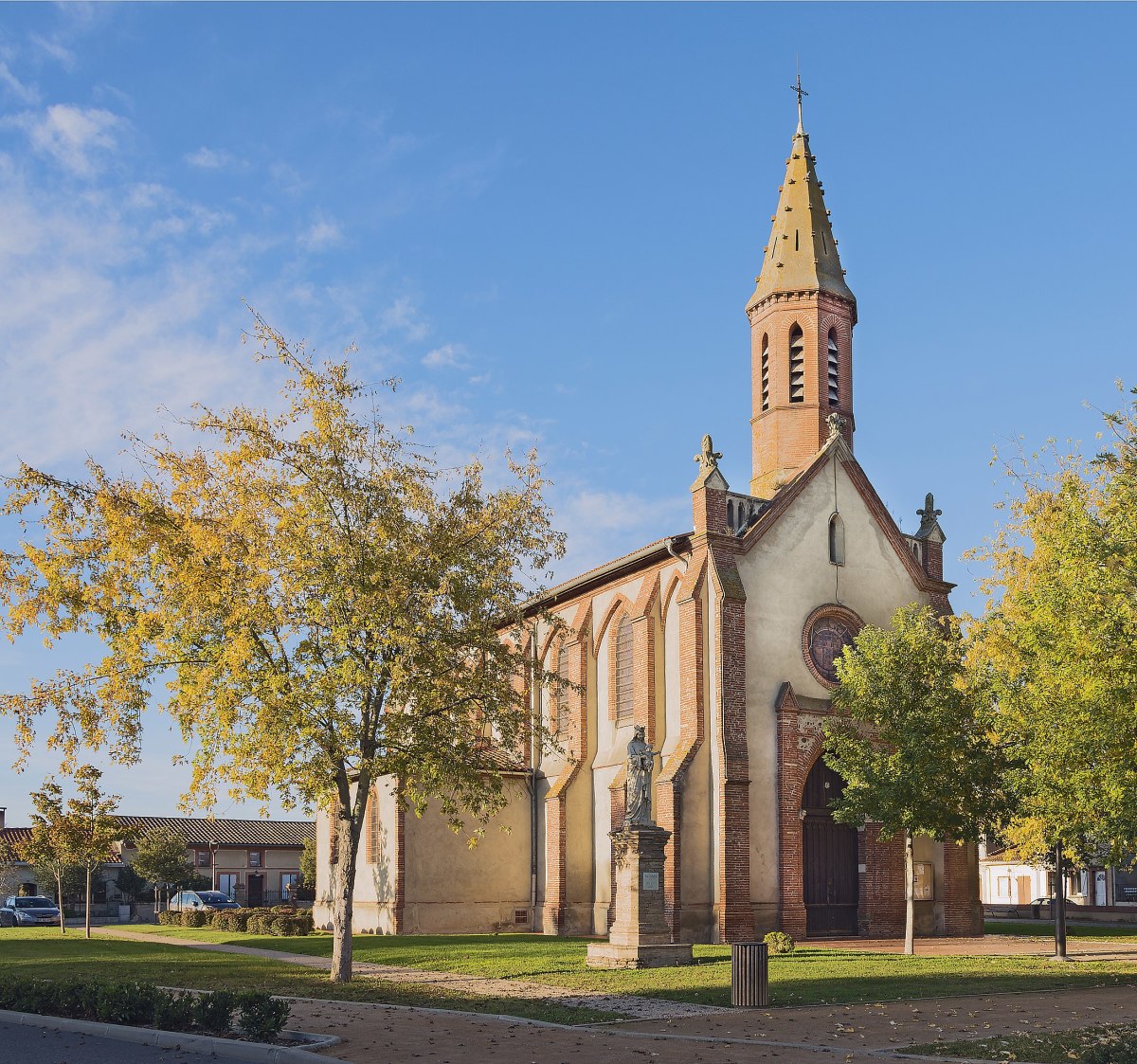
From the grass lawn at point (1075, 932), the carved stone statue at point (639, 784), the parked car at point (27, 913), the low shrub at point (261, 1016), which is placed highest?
the carved stone statue at point (639, 784)

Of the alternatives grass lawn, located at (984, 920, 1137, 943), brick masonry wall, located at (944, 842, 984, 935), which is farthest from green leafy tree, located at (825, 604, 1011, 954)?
grass lawn, located at (984, 920, 1137, 943)

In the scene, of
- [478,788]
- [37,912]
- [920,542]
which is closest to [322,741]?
[478,788]

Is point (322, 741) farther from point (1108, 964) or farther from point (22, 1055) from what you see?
point (1108, 964)

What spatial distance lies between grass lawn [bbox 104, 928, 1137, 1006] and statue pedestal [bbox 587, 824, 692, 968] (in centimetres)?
52

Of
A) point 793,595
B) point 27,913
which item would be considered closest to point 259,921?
point 793,595

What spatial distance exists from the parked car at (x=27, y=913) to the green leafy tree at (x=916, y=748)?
38132 mm

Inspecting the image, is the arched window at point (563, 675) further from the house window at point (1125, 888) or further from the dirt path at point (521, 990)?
the house window at point (1125, 888)

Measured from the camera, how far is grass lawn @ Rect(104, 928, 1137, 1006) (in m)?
18.6

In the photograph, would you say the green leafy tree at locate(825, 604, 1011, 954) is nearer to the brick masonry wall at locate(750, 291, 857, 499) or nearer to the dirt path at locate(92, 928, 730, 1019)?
the brick masonry wall at locate(750, 291, 857, 499)

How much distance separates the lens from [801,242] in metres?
38.4

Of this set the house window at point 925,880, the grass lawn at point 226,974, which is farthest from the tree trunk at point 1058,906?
the grass lawn at point 226,974

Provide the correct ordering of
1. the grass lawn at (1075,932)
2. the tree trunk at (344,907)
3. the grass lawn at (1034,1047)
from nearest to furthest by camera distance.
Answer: the grass lawn at (1034,1047) → the tree trunk at (344,907) → the grass lawn at (1075,932)

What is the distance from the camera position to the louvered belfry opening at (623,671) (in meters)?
34.7

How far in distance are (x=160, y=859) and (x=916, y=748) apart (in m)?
45.8
